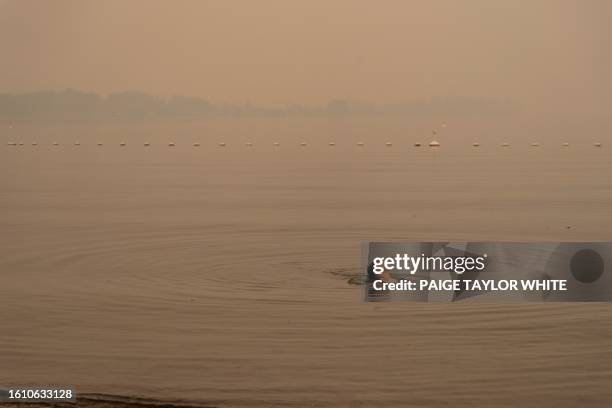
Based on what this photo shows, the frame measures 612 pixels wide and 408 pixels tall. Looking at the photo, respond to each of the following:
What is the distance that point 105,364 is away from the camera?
13.6 feet

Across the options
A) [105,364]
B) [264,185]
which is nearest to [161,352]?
[105,364]

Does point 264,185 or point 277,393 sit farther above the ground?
point 264,185

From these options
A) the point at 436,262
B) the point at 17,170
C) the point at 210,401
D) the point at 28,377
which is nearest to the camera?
the point at 210,401

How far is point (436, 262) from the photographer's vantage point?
4961 millimetres

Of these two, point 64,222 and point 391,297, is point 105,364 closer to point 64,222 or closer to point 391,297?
point 391,297

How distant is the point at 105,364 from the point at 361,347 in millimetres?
1076

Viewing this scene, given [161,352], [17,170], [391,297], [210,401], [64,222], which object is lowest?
[210,401]

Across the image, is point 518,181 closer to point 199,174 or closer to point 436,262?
point 199,174

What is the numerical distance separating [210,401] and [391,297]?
1.60 meters

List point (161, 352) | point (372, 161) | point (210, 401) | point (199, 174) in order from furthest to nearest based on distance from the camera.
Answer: point (372, 161) → point (199, 174) → point (161, 352) → point (210, 401)

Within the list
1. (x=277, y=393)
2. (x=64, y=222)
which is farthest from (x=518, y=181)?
(x=277, y=393)

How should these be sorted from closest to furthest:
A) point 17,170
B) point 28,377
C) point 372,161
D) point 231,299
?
point 28,377
point 231,299
point 17,170
point 372,161

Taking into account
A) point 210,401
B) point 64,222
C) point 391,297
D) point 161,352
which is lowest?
point 210,401

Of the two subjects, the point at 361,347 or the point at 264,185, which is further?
the point at 264,185
